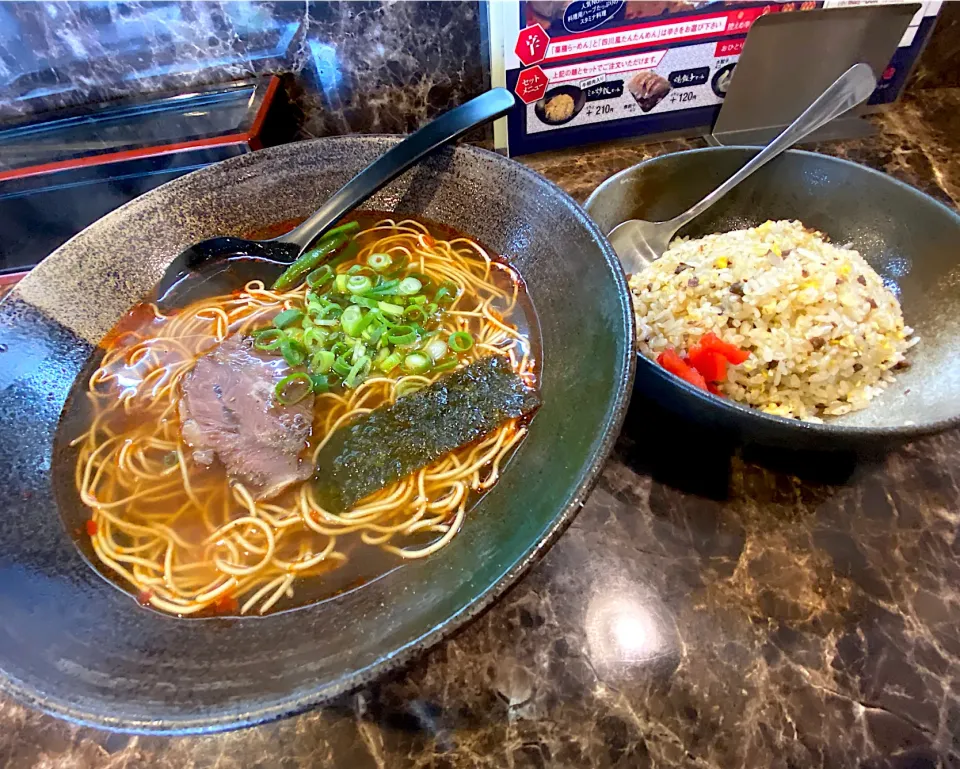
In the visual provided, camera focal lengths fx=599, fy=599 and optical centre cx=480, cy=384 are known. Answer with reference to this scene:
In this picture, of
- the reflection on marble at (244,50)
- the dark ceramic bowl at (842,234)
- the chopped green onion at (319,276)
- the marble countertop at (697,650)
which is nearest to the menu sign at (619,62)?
the reflection on marble at (244,50)

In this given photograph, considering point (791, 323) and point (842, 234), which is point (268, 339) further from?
point (842, 234)

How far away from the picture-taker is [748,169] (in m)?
1.88

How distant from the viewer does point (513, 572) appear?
0.99m

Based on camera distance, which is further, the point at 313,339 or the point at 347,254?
the point at 347,254

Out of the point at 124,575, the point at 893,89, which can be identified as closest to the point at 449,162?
the point at 124,575

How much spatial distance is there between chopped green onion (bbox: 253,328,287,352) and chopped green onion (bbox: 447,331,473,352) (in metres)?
0.47

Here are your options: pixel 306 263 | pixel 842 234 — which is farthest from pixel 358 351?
pixel 842 234

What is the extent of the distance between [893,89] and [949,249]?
4.33 ft

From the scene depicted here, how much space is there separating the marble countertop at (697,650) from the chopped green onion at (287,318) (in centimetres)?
97

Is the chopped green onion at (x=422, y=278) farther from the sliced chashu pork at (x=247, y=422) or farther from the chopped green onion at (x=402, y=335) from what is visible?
the sliced chashu pork at (x=247, y=422)

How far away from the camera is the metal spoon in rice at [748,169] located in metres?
1.85

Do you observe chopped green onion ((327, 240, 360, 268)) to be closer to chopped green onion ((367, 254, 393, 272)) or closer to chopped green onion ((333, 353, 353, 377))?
chopped green onion ((367, 254, 393, 272))

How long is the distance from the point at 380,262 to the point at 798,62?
180cm

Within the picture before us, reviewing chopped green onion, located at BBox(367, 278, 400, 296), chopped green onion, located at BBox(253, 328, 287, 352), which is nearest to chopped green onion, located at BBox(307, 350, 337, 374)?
chopped green onion, located at BBox(253, 328, 287, 352)
